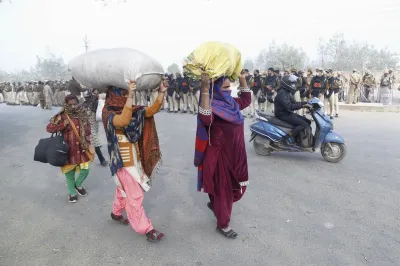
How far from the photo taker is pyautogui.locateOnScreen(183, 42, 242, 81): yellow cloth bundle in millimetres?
2812

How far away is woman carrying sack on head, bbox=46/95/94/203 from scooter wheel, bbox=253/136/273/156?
3374mm

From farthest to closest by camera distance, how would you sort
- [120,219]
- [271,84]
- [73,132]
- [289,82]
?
1. [271,84]
2. [289,82]
3. [73,132]
4. [120,219]

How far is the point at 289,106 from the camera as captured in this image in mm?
5734

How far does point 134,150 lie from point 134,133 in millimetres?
220

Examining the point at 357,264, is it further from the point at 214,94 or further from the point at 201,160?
the point at 214,94

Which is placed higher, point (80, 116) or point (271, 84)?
point (271, 84)

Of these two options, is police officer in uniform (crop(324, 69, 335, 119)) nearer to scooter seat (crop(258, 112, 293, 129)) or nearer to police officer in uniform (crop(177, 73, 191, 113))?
police officer in uniform (crop(177, 73, 191, 113))

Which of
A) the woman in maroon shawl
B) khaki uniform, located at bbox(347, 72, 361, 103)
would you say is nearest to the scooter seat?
the woman in maroon shawl

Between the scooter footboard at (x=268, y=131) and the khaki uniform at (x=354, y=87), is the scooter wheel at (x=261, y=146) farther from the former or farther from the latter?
the khaki uniform at (x=354, y=87)

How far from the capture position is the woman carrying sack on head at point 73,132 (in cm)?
406

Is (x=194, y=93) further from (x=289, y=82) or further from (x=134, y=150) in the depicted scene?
(x=134, y=150)

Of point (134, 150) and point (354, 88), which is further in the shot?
point (354, 88)

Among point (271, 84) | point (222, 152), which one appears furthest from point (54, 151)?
point (271, 84)

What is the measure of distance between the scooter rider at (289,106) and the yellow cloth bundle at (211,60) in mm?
3014
